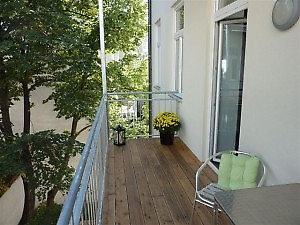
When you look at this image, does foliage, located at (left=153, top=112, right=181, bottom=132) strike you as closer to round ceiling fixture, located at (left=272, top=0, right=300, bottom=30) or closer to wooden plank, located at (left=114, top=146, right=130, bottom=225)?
wooden plank, located at (left=114, top=146, right=130, bottom=225)

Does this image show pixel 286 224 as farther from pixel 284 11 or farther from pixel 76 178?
pixel 284 11

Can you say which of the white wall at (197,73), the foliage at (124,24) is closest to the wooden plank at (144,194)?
the white wall at (197,73)

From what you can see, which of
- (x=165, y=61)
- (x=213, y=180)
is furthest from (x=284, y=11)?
(x=165, y=61)

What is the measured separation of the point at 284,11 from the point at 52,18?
14.0ft

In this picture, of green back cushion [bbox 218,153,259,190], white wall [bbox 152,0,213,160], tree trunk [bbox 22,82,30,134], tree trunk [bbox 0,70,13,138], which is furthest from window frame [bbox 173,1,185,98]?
tree trunk [bbox 0,70,13,138]

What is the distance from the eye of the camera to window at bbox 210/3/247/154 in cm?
261

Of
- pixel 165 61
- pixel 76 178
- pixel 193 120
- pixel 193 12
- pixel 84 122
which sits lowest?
pixel 84 122

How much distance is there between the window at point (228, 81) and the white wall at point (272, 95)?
43 centimetres

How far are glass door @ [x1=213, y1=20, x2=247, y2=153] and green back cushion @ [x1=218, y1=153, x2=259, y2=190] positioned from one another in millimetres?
771

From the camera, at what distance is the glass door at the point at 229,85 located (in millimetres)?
2625

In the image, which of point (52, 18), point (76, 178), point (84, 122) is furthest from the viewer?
point (84, 122)

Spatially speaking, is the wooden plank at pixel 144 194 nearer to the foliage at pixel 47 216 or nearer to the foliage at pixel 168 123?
the foliage at pixel 168 123

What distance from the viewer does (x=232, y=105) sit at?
2.82m

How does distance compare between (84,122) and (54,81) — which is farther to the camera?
(84,122)
